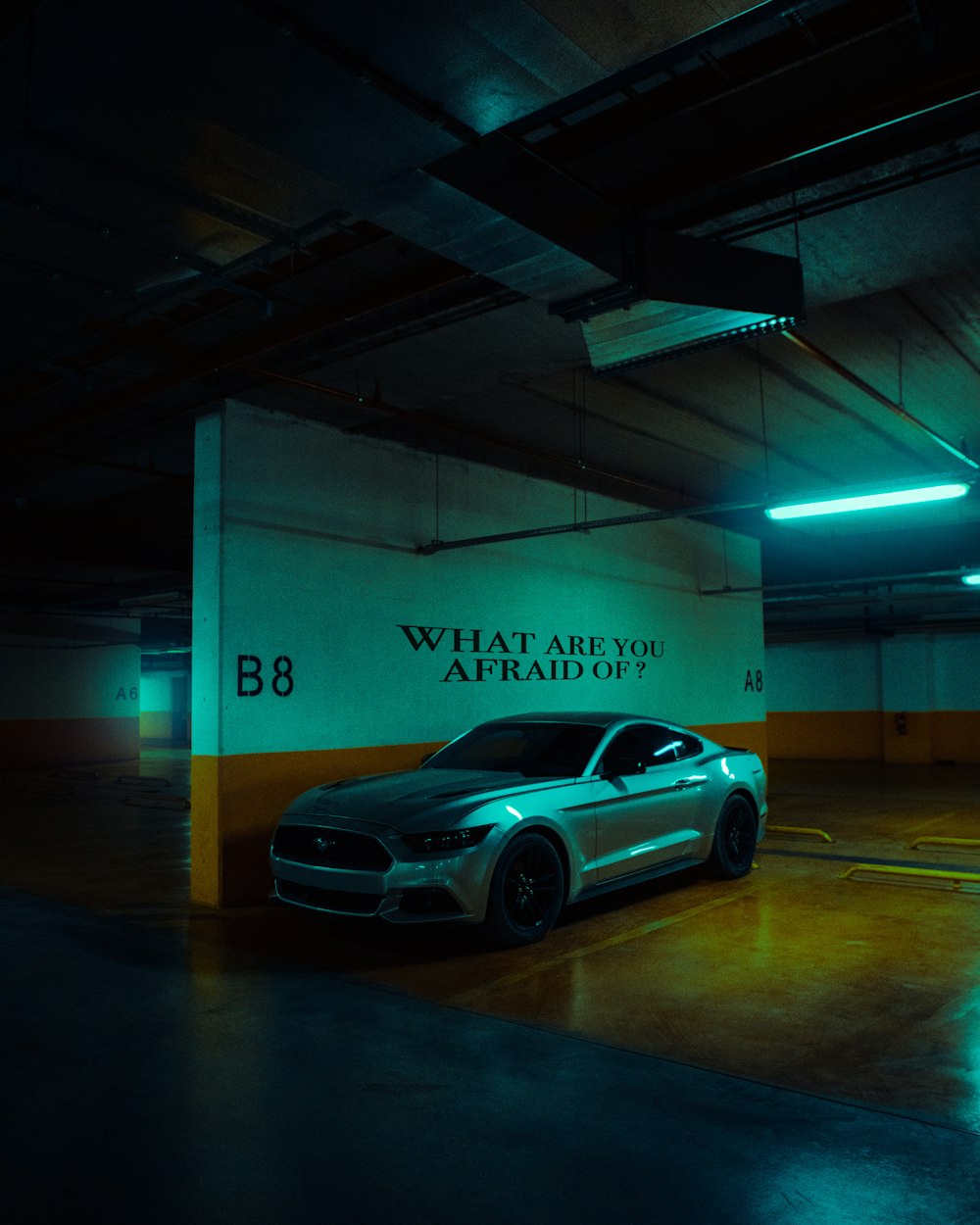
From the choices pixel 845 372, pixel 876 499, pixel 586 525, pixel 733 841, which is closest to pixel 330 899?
pixel 733 841

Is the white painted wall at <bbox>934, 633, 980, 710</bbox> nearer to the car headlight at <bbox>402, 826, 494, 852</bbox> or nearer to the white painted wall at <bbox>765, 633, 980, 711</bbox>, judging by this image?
the white painted wall at <bbox>765, 633, 980, 711</bbox>

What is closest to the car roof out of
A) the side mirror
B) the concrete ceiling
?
the side mirror

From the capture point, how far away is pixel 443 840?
545cm

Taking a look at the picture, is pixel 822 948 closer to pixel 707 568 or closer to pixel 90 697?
pixel 707 568

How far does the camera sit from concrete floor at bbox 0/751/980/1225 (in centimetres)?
289

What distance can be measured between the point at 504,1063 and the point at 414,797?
2103 mm

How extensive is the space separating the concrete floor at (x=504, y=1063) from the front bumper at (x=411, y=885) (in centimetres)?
32

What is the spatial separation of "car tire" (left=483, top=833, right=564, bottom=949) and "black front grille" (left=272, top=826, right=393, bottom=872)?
72 centimetres

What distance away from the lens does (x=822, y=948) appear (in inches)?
225

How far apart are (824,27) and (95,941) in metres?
6.48

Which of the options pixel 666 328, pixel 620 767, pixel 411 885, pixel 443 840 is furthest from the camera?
pixel 620 767

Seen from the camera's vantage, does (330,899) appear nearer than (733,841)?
Yes

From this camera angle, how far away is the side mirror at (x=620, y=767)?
21.4 feet

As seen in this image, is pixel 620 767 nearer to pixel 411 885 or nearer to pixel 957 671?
pixel 411 885
